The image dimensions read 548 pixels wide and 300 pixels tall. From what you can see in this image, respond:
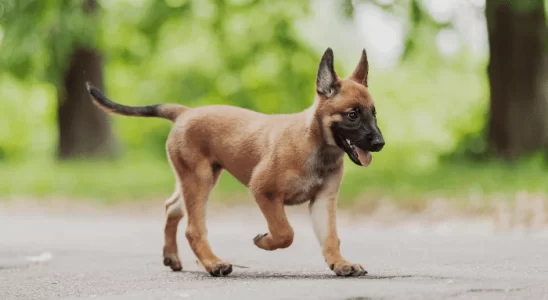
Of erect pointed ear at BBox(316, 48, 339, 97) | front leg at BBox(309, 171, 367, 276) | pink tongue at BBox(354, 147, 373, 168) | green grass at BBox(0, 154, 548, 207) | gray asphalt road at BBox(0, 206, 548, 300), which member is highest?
erect pointed ear at BBox(316, 48, 339, 97)

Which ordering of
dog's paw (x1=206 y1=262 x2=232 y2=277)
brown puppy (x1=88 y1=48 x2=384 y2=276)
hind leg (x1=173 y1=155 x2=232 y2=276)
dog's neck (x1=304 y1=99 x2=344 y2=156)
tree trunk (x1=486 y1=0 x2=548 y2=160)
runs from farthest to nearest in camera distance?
tree trunk (x1=486 y1=0 x2=548 y2=160) < hind leg (x1=173 y1=155 x2=232 y2=276) < dog's paw (x1=206 y1=262 x2=232 y2=277) < dog's neck (x1=304 y1=99 x2=344 y2=156) < brown puppy (x1=88 y1=48 x2=384 y2=276)

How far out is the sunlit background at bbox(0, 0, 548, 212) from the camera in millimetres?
14680

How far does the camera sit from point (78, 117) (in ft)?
76.0

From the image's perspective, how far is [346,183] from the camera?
15562 millimetres

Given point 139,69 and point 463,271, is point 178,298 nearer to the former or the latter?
point 463,271

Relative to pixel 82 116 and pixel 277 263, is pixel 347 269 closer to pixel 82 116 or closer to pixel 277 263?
pixel 277 263

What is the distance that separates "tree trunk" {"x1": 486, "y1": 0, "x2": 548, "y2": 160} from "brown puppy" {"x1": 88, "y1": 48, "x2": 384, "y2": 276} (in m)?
11.1

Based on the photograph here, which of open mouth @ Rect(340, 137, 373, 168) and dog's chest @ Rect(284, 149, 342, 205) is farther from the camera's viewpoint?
dog's chest @ Rect(284, 149, 342, 205)

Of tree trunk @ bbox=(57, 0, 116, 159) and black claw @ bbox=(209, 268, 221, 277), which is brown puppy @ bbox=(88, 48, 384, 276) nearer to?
black claw @ bbox=(209, 268, 221, 277)

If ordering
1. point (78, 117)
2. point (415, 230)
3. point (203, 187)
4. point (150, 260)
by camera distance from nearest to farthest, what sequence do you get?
point (203, 187) → point (150, 260) → point (415, 230) → point (78, 117)

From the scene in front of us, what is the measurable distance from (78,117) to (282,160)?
17.4m

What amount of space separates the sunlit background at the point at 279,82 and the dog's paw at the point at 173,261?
19.8ft

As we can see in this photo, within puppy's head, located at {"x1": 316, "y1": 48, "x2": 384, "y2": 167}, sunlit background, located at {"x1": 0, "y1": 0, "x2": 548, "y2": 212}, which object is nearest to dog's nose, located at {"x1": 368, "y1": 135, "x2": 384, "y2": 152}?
puppy's head, located at {"x1": 316, "y1": 48, "x2": 384, "y2": 167}

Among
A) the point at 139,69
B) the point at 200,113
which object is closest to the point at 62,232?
the point at 200,113
